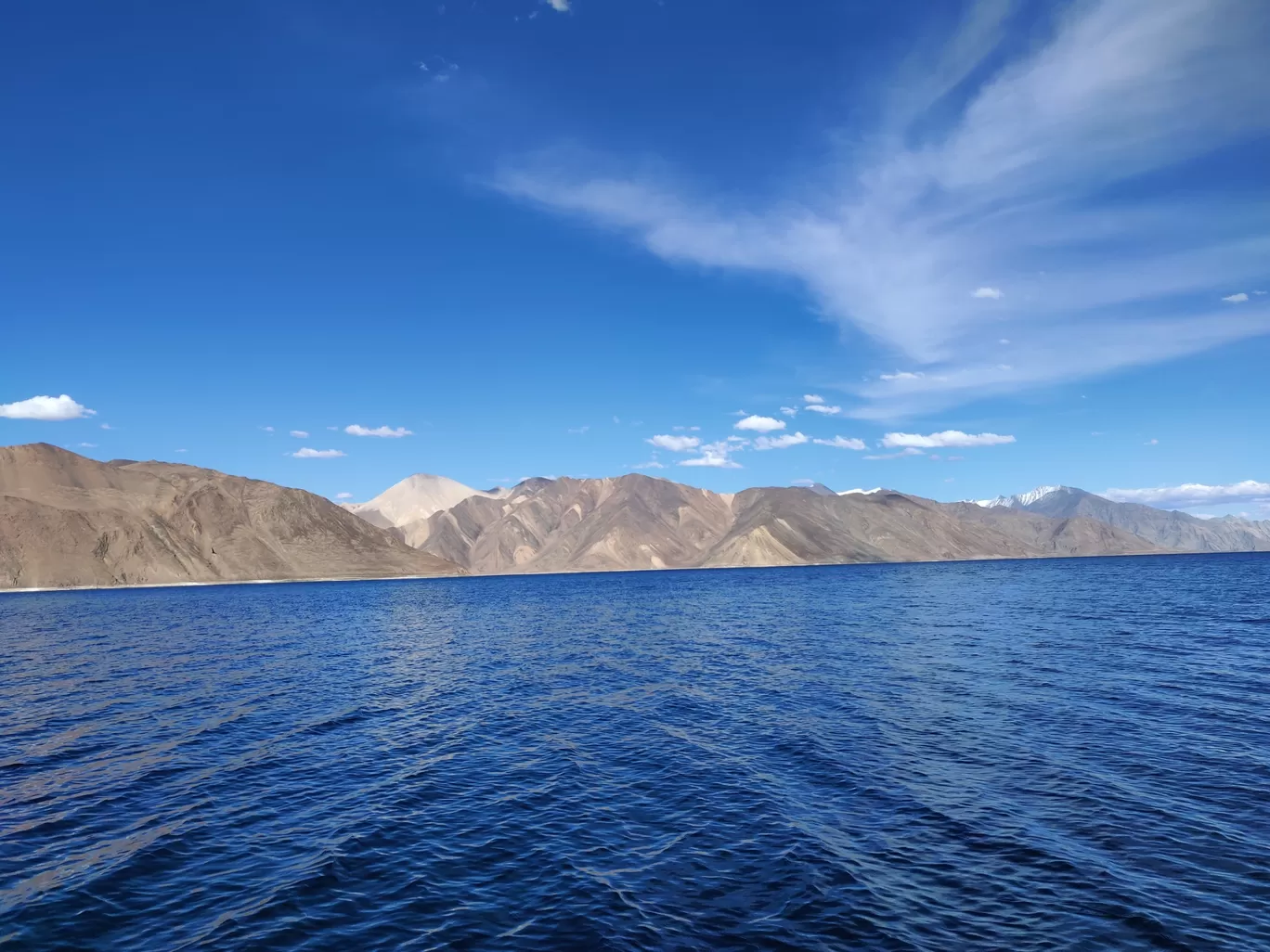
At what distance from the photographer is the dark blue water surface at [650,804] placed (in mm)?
14414

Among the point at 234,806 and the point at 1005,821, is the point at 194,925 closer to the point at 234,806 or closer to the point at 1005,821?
the point at 234,806

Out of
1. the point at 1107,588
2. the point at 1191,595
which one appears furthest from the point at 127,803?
the point at 1107,588

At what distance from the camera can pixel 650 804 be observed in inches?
840

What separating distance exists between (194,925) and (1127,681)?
42.3 meters

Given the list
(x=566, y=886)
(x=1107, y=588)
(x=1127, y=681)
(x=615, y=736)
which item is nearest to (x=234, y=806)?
(x=566, y=886)

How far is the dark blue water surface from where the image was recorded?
1441 cm

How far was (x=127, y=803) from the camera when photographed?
22.0m

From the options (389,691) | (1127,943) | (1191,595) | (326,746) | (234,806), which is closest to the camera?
(1127,943)

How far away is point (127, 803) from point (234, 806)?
11.8 ft

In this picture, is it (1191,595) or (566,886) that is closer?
(566,886)

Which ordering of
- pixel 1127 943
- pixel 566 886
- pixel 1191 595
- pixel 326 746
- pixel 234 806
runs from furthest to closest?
pixel 1191 595, pixel 326 746, pixel 234 806, pixel 566 886, pixel 1127 943

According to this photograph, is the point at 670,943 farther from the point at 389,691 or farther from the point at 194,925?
the point at 389,691

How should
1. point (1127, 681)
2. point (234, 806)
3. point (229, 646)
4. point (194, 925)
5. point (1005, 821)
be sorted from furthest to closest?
point (229, 646)
point (1127, 681)
point (234, 806)
point (1005, 821)
point (194, 925)

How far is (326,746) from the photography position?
28.6 meters
